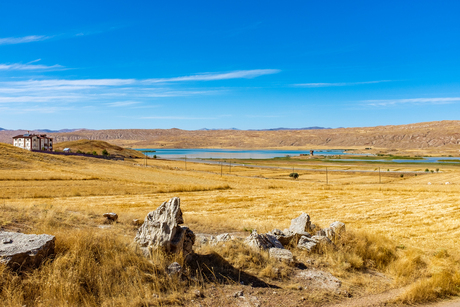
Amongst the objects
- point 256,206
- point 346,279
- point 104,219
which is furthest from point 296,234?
point 256,206

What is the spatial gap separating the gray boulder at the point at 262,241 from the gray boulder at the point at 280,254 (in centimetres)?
33

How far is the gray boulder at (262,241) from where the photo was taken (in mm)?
10180

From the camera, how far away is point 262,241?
10.5m

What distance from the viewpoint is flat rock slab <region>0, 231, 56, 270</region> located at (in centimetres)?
710

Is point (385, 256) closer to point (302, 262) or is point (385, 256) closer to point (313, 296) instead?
point (302, 262)

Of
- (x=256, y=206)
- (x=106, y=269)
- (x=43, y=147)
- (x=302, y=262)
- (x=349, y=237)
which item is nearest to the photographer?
(x=106, y=269)

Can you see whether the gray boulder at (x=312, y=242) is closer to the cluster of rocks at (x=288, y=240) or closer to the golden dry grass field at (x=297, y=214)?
the cluster of rocks at (x=288, y=240)

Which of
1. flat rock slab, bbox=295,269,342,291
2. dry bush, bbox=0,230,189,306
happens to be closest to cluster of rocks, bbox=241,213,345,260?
flat rock slab, bbox=295,269,342,291

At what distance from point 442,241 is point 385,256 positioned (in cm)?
652

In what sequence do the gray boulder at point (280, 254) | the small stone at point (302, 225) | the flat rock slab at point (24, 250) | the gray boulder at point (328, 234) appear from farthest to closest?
the small stone at point (302, 225), the gray boulder at point (328, 234), the gray boulder at point (280, 254), the flat rock slab at point (24, 250)

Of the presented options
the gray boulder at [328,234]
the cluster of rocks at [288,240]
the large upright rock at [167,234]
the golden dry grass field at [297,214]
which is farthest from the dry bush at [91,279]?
the gray boulder at [328,234]

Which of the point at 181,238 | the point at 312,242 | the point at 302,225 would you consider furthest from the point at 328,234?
the point at 181,238

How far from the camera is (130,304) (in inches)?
269

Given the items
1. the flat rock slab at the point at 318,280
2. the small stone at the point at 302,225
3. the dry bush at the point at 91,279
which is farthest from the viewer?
the small stone at the point at 302,225
